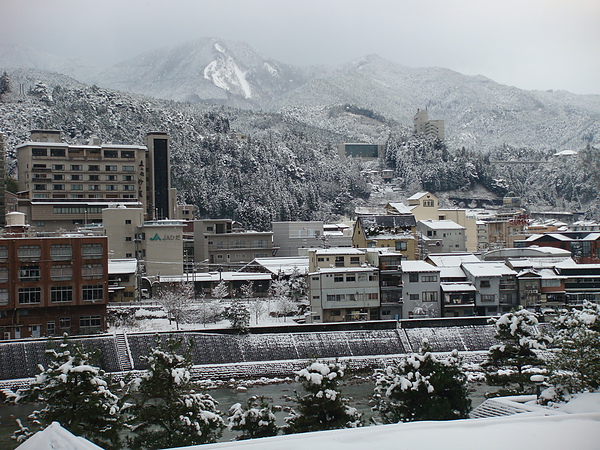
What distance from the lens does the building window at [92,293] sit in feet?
68.5

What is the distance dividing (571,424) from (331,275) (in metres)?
17.0

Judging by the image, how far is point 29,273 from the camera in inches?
800

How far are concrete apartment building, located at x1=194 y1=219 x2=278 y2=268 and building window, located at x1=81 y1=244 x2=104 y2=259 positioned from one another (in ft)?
48.1

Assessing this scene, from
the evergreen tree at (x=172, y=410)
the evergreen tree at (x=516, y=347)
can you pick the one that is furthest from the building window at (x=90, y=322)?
the evergreen tree at (x=516, y=347)

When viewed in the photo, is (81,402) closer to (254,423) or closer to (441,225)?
(254,423)

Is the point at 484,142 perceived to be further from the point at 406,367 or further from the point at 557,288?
the point at 406,367

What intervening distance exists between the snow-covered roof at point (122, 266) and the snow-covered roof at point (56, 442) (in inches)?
773

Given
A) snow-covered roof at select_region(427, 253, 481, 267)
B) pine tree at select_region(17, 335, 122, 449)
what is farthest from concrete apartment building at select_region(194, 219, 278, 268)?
pine tree at select_region(17, 335, 122, 449)

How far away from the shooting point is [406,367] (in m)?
13.1

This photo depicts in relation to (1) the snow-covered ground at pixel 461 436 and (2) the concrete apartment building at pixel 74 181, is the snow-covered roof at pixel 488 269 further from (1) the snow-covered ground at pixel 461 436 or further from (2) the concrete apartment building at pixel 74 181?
(1) the snow-covered ground at pixel 461 436

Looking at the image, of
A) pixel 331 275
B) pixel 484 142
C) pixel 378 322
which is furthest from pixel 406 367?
pixel 484 142

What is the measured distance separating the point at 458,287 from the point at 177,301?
9.82 metres

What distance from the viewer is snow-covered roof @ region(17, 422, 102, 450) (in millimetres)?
6353

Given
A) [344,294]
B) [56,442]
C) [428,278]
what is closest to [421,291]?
[428,278]
